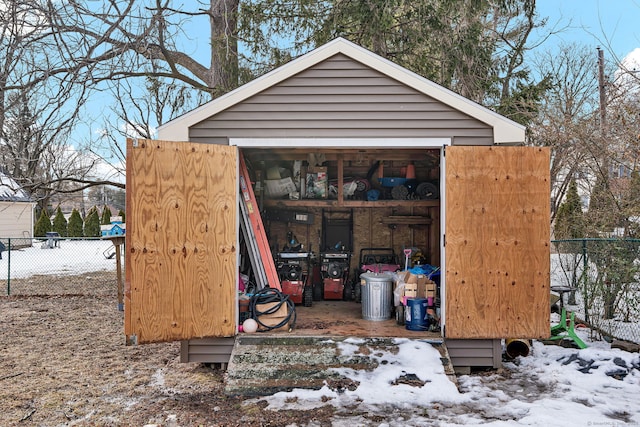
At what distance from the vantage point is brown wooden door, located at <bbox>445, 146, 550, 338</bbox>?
4.85 metres

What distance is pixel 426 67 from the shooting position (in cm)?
988

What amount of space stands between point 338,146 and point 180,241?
1.89 meters

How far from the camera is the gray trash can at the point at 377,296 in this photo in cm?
Answer: 590

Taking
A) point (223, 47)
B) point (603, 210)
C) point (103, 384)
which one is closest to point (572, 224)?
point (603, 210)

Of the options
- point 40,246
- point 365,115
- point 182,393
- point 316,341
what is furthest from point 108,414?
point 40,246

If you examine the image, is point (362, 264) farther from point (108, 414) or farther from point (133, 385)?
point (108, 414)

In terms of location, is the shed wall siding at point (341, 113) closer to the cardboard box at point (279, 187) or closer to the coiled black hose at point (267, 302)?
the coiled black hose at point (267, 302)

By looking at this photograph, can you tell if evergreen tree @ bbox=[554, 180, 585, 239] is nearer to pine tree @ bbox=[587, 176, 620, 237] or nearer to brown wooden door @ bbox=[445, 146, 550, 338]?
pine tree @ bbox=[587, 176, 620, 237]

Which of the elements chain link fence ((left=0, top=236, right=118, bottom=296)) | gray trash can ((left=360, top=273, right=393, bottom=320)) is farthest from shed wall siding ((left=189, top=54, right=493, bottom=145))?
chain link fence ((left=0, top=236, right=118, bottom=296))

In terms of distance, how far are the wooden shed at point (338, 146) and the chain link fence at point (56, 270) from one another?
6.54 metres

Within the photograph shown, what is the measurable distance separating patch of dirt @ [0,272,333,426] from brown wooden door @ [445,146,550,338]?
74.0 inches

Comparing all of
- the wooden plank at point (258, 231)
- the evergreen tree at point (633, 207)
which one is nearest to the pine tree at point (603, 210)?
the evergreen tree at point (633, 207)

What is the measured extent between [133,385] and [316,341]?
1845 mm

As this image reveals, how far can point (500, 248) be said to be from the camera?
16.0 feet
